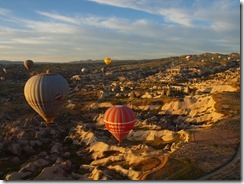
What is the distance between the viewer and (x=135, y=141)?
54906 mm

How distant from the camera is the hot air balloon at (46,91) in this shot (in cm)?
4781

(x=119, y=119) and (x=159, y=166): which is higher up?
(x=119, y=119)

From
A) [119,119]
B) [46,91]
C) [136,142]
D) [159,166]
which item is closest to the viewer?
[159,166]

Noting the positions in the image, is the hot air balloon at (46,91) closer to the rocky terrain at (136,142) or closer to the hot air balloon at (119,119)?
the rocky terrain at (136,142)

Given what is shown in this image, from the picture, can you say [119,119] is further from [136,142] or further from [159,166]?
[136,142]

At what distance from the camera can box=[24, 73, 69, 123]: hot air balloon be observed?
47.8m

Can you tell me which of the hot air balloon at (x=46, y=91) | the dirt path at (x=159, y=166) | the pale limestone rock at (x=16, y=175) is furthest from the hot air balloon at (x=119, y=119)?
the pale limestone rock at (x=16, y=175)

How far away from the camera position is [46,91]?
47.7 meters

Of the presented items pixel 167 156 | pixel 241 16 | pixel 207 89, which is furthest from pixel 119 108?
pixel 207 89

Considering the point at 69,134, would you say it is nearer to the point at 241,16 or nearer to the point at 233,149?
the point at 233,149

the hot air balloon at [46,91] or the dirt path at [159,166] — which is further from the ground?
the hot air balloon at [46,91]

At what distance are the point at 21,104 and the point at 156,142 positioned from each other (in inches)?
2353

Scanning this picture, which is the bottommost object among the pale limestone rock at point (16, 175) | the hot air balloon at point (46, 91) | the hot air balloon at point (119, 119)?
the pale limestone rock at point (16, 175)

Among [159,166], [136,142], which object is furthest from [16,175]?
[159,166]
